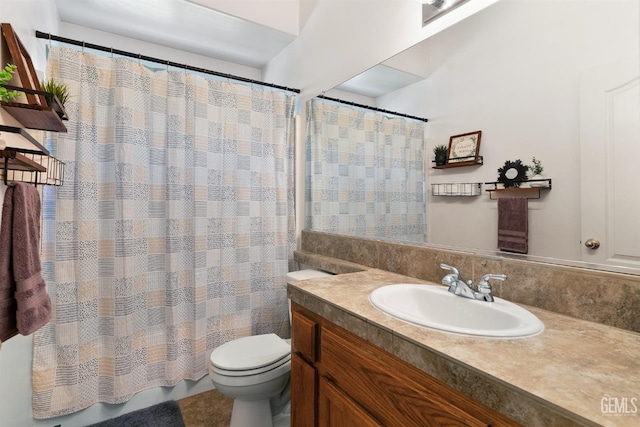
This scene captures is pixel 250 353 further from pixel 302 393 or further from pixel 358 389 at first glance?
pixel 358 389

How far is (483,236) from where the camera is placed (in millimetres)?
1202

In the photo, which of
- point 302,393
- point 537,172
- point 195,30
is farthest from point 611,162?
point 195,30

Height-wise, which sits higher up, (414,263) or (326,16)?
(326,16)

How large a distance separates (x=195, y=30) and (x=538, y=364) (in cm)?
252

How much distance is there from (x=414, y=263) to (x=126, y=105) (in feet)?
5.90

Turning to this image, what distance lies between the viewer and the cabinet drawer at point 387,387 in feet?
2.29

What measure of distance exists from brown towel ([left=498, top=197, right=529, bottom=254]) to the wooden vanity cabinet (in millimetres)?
640

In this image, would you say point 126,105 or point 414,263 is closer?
point 414,263

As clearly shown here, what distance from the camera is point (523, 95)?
3.49 feet

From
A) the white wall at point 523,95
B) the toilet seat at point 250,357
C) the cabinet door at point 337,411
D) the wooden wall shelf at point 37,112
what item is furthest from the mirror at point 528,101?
the wooden wall shelf at point 37,112

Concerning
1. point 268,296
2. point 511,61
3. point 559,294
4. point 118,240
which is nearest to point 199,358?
point 268,296

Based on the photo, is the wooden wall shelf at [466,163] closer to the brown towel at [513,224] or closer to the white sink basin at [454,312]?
the brown towel at [513,224]

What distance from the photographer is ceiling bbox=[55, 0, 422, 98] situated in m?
1.73

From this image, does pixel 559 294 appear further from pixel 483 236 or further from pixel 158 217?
pixel 158 217
